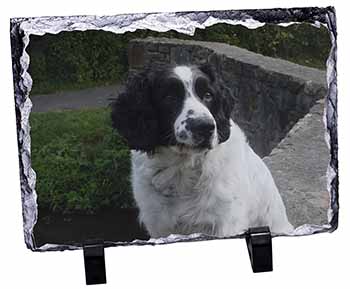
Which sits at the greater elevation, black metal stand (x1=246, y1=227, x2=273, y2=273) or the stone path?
the stone path

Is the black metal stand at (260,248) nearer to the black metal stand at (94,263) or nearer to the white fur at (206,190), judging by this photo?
the white fur at (206,190)

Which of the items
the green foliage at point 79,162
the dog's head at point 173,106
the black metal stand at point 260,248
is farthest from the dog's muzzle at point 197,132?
the black metal stand at point 260,248

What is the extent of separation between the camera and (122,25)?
2.64 meters

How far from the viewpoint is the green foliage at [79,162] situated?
8.77ft

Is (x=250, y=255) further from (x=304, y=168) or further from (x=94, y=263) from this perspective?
(x=94, y=263)

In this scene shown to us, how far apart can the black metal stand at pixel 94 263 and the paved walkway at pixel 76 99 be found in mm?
369

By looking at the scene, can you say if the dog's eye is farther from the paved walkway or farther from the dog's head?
the paved walkway

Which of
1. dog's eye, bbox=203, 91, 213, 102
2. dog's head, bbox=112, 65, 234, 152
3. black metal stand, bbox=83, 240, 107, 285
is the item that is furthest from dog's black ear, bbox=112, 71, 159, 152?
black metal stand, bbox=83, 240, 107, 285

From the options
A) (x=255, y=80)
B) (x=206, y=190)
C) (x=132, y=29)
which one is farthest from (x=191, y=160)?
(x=132, y=29)

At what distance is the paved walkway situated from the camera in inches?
105

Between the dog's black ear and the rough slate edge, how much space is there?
0.14m

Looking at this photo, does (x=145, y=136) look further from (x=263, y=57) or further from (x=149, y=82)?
(x=263, y=57)

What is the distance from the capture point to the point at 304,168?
110 inches

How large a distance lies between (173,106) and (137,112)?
0.30 feet
